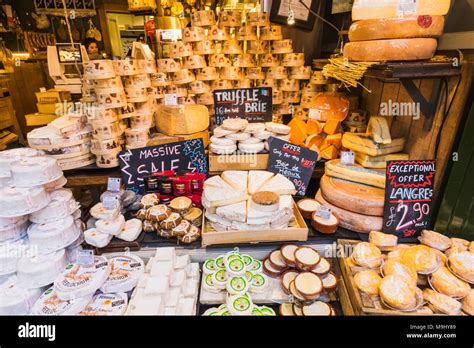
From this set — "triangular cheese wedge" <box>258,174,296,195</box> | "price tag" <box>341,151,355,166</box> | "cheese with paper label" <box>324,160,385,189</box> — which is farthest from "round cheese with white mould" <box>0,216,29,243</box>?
"price tag" <box>341,151,355,166</box>

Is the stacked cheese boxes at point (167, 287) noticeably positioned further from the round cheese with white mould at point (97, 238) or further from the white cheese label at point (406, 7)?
the white cheese label at point (406, 7)

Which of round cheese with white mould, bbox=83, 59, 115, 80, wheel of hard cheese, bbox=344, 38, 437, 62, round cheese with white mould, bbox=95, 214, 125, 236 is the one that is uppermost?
wheel of hard cheese, bbox=344, 38, 437, 62

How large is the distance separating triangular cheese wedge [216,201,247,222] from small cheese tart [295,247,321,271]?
53 centimetres

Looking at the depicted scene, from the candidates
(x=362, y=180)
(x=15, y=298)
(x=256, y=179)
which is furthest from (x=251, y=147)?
(x=15, y=298)

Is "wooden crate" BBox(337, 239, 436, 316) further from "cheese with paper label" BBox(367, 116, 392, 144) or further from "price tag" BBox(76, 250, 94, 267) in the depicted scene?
"price tag" BBox(76, 250, 94, 267)

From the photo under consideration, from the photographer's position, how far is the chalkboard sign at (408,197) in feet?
7.80

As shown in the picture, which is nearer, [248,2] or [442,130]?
[442,130]

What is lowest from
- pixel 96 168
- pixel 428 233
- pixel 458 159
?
pixel 428 233

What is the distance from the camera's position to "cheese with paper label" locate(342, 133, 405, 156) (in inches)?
109

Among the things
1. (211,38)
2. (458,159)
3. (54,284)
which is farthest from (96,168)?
(458,159)

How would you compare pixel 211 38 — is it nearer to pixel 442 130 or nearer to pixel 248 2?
pixel 248 2

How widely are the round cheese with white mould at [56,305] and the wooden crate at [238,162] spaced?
5.68 feet

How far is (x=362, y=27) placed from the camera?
227cm

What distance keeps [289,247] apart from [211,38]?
12.6 ft
